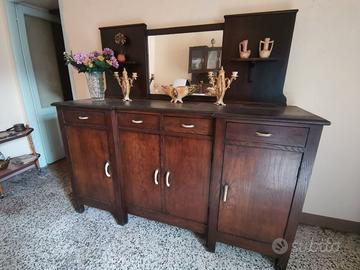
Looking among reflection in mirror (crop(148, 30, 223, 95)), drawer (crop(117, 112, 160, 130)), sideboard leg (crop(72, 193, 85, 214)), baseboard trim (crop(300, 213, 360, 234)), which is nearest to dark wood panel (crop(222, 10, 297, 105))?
reflection in mirror (crop(148, 30, 223, 95))

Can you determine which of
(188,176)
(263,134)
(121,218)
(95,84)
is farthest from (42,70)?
(263,134)

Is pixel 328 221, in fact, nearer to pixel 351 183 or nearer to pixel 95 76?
pixel 351 183

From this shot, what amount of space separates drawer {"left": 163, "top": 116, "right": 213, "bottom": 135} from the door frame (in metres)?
2.23

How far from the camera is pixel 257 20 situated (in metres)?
1.37

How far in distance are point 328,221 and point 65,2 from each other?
329 centimetres

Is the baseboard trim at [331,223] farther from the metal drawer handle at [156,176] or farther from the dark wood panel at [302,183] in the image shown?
the metal drawer handle at [156,176]

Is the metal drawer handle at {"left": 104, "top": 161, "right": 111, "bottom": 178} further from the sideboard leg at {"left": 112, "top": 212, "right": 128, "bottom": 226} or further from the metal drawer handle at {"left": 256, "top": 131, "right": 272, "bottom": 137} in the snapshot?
the metal drawer handle at {"left": 256, "top": 131, "right": 272, "bottom": 137}

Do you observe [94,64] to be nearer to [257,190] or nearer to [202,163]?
[202,163]

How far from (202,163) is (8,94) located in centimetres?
259

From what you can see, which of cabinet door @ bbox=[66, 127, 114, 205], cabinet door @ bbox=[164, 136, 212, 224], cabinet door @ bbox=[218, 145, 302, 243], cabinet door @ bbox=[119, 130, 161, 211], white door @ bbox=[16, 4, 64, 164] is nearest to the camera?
cabinet door @ bbox=[218, 145, 302, 243]

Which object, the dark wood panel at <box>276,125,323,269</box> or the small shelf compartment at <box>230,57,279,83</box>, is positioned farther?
the small shelf compartment at <box>230,57,279,83</box>

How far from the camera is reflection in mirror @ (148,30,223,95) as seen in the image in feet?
5.02

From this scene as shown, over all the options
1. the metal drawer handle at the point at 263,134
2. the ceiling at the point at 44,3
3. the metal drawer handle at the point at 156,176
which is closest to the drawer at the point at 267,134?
the metal drawer handle at the point at 263,134

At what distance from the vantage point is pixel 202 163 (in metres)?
1.29
